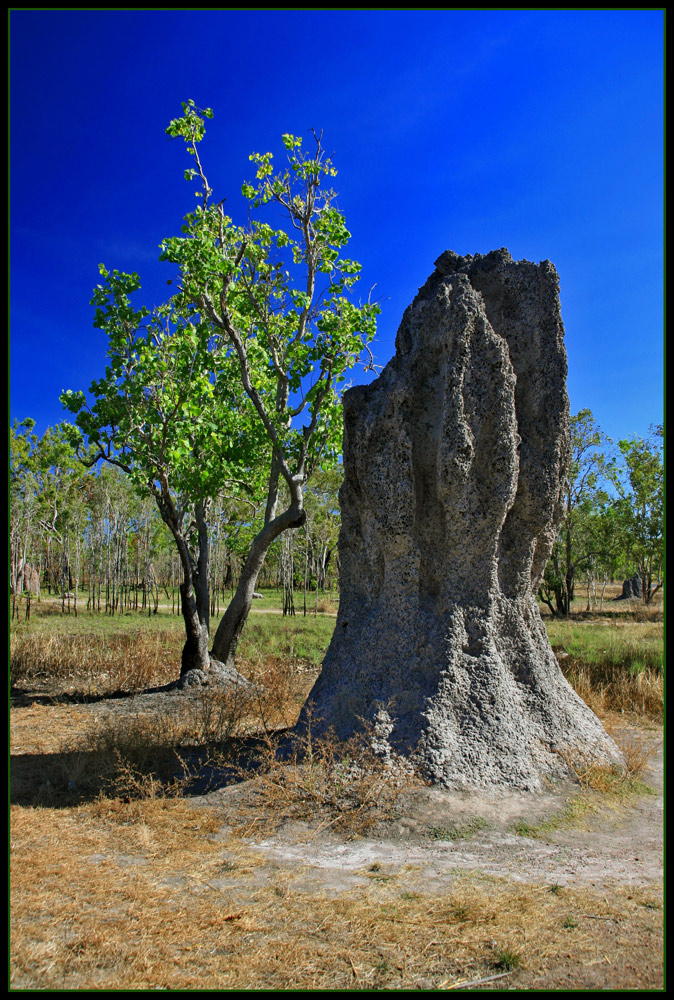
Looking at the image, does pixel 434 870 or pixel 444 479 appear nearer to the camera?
pixel 434 870

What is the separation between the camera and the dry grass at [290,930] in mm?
3115

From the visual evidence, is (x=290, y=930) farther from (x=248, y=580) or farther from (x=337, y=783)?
(x=248, y=580)

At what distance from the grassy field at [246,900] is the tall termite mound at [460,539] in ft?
1.93

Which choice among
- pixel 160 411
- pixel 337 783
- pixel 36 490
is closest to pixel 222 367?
pixel 160 411

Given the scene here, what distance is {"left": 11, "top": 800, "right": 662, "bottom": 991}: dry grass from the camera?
3115mm

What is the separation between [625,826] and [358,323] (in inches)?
305

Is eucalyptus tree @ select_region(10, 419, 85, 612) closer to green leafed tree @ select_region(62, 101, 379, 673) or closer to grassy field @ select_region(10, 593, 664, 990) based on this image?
green leafed tree @ select_region(62, 101, 379, 673)

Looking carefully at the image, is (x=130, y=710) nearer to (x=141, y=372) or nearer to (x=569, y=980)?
(x=141, y=372)

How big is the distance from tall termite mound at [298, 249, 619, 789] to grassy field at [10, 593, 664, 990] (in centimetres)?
59

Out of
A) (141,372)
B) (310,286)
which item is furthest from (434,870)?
(310,286)

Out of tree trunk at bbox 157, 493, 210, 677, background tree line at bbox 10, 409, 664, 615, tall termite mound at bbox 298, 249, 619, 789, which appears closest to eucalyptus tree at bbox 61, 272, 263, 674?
tree trunk at bbox 157, 493, 210, 677

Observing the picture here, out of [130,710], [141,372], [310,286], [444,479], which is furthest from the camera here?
[310,286]

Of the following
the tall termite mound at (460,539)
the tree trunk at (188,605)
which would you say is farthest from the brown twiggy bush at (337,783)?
the tree trunk at (188,605)

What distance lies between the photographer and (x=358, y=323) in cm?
1047
